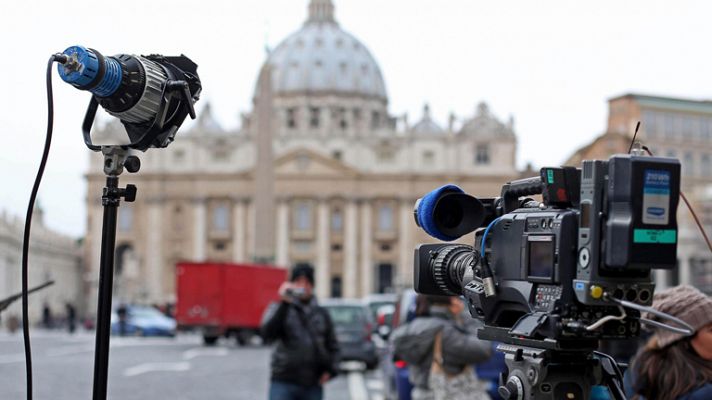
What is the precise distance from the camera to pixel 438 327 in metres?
6.07

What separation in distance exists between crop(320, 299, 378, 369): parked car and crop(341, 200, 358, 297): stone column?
6764cm

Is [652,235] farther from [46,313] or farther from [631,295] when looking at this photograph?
[46,313]

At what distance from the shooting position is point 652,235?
224 centimetres

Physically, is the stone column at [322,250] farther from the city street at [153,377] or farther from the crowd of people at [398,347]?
the crowd of people at [398,347]

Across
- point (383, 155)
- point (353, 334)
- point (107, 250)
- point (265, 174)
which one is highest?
point (383, 155)

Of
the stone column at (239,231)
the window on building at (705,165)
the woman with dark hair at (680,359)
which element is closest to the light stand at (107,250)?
the woman with dark hair at (680,359)

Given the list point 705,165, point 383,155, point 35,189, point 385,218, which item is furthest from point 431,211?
point 385,218

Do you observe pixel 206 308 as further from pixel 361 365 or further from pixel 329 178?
pixel 329 178

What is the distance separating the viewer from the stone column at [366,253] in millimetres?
87744

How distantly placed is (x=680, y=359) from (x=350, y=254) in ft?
279

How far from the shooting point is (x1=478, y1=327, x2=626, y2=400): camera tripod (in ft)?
8.11

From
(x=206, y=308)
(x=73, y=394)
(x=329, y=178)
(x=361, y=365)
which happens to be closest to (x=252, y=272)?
(x=206, y=308)

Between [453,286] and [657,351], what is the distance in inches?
30.1

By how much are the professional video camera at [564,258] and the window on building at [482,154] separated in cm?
8399
